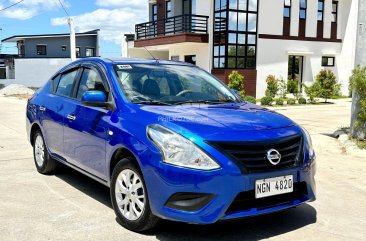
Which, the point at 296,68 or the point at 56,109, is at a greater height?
the point at 296,68

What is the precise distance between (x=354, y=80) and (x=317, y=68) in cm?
1971

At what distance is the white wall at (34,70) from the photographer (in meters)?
43.6

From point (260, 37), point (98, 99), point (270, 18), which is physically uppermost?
point (270, 18)

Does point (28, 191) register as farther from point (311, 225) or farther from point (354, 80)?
point (354, 80)

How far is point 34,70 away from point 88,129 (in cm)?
4177

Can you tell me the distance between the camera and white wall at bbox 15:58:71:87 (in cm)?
4356

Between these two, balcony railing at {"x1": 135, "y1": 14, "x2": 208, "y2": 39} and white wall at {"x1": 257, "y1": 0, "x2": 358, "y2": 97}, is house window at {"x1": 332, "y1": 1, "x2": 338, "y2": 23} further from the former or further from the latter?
balcony railing at {"x1": 135, "y1": 14, "x2": 208, "y2": 39}

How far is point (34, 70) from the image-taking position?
43.9 meters

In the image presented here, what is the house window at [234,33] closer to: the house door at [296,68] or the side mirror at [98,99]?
the house door at [296,68]

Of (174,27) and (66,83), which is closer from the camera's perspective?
(66,83)

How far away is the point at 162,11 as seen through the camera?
31016mm

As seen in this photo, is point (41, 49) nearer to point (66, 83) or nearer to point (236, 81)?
point (236, 81)

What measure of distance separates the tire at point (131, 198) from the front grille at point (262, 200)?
74 centimetres

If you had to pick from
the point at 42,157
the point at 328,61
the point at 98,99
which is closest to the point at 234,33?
the point at 328,61
